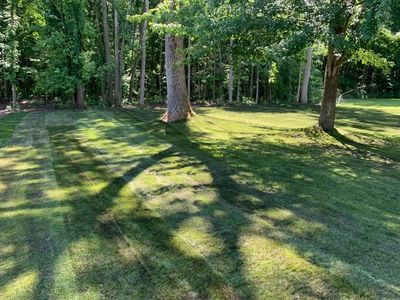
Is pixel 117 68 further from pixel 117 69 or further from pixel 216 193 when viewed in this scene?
pixel 216 193

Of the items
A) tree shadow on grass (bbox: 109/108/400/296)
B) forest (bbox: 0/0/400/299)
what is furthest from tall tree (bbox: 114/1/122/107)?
tree shadow on grass (bbox: 109/108/400/296)

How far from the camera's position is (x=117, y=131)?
990cm

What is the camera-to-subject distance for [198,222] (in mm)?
3760

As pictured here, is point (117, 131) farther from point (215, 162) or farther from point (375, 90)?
point (375, 90)

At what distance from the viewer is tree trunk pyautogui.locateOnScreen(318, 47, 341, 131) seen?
886cm

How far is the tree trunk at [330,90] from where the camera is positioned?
886 cm

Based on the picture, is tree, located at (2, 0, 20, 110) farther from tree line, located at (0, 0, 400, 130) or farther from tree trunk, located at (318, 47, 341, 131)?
tree trunk, located at (318, 47, 341, 131)

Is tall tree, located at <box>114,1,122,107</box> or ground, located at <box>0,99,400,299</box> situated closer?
ground, located at <box>0,99,400,299</box>

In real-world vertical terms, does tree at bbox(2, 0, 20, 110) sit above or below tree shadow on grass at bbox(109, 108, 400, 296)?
above

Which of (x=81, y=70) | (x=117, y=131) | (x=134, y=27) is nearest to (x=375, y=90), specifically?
(x=134, y=27)

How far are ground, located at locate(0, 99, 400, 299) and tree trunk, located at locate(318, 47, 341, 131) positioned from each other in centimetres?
191

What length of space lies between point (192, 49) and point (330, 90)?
11.7ft

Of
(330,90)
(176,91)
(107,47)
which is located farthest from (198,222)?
(107,47)

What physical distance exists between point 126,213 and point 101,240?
0.67m
